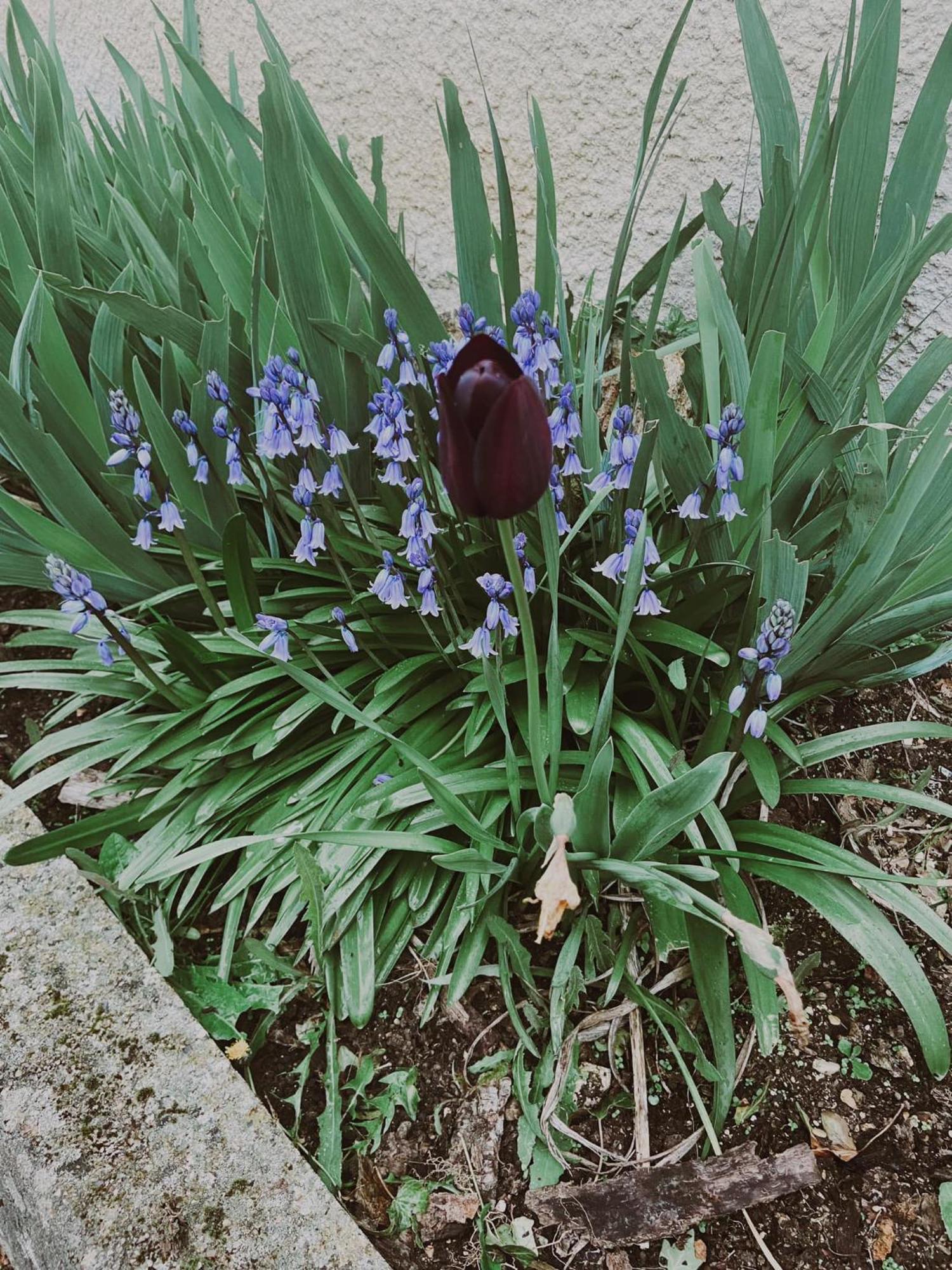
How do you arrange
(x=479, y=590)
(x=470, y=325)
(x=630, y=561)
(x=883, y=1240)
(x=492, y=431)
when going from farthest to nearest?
1. (x=479, y=590)
2. (x=470, y=325)
3. (x=630, y=561)
4. (x=883, y=1240)
5. (x=492, y=431)

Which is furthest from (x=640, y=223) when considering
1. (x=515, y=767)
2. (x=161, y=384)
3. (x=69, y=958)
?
(x=69, y=958)

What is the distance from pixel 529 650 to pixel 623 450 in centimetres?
40

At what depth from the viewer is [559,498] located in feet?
4.43

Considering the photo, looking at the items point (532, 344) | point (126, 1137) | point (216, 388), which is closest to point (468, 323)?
point (532, 344)

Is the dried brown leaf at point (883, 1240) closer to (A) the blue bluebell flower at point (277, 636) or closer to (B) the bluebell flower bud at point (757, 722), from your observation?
(B) the bluebell flower bud at point (757, 722)

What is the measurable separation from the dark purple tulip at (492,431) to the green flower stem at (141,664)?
84cm

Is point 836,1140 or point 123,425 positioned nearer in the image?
point 836,1140

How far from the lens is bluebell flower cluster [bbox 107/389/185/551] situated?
1332 mm

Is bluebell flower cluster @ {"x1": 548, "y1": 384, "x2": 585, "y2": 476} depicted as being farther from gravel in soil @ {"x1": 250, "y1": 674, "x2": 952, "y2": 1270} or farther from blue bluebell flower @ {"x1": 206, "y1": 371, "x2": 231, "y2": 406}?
gravel in soil @ {"x1": 250, "y1": 674, "x2": 952, "y2": 1270}

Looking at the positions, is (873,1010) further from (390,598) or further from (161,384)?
(161,384)

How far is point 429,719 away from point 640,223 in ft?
4.80

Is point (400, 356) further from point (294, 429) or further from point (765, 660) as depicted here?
point (765, 660)

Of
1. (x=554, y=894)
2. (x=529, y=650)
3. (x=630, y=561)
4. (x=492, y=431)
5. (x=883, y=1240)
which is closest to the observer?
(x=492, y=431)

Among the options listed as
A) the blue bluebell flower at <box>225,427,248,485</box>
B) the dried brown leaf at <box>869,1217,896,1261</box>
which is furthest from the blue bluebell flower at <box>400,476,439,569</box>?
the dried brown leaf at <box>869,1217,896,1261</box>
